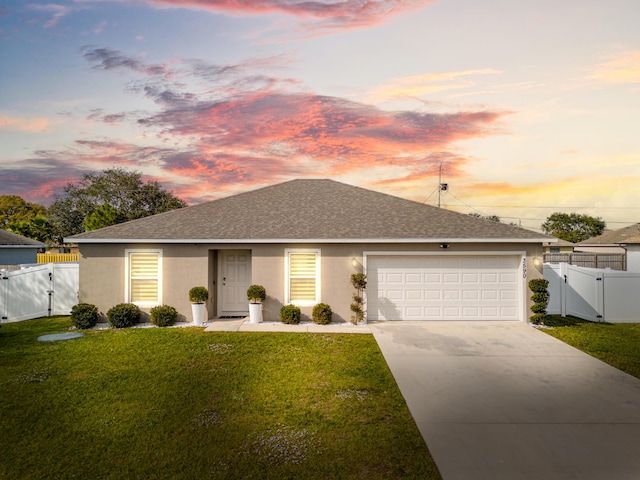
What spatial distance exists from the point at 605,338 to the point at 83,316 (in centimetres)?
1563

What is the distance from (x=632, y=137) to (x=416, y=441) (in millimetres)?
17308

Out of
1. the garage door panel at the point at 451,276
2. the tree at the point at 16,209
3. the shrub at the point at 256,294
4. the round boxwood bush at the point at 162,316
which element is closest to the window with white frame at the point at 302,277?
the shrub at the point at 256,294

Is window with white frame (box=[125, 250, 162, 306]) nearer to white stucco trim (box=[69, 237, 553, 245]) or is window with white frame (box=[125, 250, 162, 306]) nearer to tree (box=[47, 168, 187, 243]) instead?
white stucco trim (box=[69, 237, 553, 245])

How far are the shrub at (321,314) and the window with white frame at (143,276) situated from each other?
5354mm

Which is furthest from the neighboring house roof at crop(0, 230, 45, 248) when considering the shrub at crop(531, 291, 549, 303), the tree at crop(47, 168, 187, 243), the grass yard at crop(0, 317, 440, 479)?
the shrub at crop(531, 291, 549, 303)

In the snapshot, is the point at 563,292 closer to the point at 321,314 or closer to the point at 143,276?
the point at 321,314

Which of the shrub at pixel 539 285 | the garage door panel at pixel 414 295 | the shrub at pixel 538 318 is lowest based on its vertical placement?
the shrub at pixel 538 318

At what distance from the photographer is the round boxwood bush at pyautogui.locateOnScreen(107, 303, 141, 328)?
1149 centimetres

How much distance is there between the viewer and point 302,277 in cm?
1211

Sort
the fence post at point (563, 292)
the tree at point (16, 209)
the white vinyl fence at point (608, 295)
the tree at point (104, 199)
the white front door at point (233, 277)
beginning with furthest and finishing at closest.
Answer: the tree at point (16, 209), the tree at point (104, 199), the fence post at point (563, 292), the white front door at point (233, 277), the white vinyl fence at point (608, 295)

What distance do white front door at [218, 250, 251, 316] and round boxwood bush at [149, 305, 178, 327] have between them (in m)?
1.79

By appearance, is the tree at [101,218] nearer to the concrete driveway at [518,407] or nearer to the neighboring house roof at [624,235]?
the concrete driveway at [518,407]

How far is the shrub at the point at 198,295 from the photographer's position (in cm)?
1168

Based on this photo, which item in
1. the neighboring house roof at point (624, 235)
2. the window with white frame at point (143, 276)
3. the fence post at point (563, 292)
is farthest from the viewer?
the neighboring house roof at point (624, 235)
